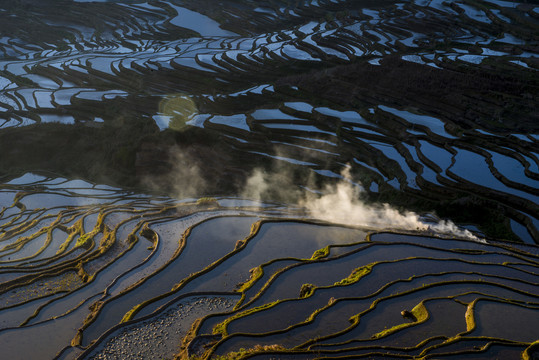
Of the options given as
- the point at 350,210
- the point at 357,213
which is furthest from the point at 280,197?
the point at 357,213

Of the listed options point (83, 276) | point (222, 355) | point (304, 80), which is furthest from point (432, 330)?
point (304, 80)

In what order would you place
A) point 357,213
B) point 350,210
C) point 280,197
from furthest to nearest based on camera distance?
point 280,197 → point 350,210 → point 357,213

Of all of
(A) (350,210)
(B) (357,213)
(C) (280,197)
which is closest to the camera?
(B) (357,213)

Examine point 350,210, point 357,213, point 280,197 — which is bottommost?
point 280,197

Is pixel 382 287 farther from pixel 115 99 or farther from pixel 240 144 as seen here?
pixel 115 99

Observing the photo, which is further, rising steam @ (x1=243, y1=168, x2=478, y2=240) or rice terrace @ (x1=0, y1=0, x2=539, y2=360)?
rising steam @ (x1=243, y1=168, x2=478, y2=240)

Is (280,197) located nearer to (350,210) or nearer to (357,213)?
(350,210)

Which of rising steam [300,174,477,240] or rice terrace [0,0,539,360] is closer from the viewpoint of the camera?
rice terrace [0,0,539,360]

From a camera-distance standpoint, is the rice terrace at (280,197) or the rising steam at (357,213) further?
the rising steam at (357,213)

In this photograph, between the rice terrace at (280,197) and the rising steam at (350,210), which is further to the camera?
the rising steam at (350,210)
